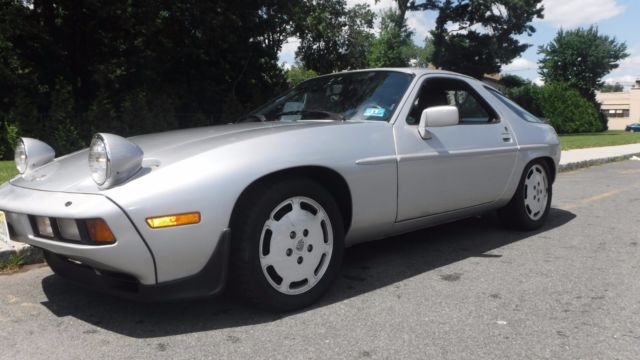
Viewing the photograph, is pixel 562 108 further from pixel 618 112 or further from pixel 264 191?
pixel 618 112

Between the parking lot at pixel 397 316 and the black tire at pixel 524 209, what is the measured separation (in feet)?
1.60

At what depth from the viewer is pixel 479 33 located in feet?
107

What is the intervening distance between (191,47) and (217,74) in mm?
2003

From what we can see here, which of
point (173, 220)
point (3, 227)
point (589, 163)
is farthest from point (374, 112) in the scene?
point (589, 163)

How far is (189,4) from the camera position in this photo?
648 inches

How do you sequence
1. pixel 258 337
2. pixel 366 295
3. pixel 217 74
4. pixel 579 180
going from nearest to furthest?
pixel 258 337 < pixel 366 295 < pixel 579 180 < pixel 217 74

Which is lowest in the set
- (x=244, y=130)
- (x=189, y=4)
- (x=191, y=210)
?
(x=191, y=210)

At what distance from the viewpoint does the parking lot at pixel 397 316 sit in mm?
2486

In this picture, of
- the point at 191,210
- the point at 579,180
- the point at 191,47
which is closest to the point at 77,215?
the point at 191,210

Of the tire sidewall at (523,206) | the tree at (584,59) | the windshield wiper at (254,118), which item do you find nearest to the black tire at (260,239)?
the windshield wiper at (254,118)

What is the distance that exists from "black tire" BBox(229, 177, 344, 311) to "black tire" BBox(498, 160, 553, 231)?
2.28 meters

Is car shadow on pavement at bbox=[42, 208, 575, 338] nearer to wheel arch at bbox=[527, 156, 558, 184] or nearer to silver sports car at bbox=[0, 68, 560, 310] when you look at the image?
silver sports car at bbox=[0, 68, 560, 310]

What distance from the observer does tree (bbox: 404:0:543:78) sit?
31984mm

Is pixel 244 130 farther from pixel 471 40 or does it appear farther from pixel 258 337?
pixel 471 40
